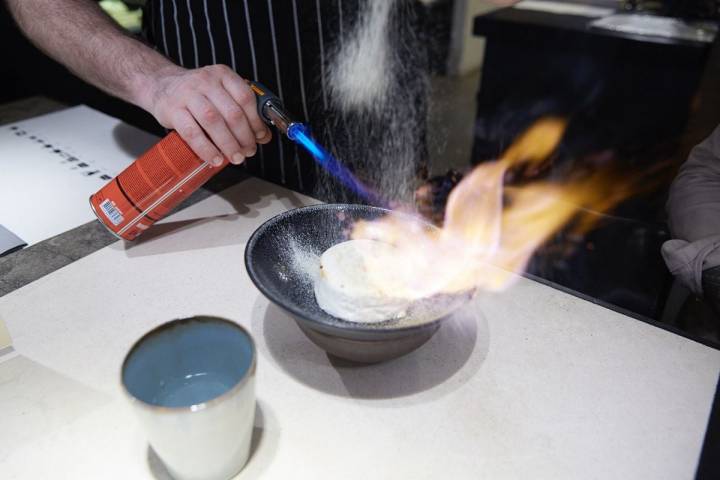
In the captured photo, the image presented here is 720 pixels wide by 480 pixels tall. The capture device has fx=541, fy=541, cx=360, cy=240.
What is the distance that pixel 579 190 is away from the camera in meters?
3.12

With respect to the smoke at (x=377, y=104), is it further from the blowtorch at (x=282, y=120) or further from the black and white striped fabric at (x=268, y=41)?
the blowtorch at (x=282, y=120)

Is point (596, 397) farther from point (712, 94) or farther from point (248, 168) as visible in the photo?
point (712, 94)

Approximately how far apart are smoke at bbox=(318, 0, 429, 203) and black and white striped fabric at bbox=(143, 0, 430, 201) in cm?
2

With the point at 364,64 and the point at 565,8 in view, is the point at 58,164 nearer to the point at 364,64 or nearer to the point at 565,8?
the point at 364,64

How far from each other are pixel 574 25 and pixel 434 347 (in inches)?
111

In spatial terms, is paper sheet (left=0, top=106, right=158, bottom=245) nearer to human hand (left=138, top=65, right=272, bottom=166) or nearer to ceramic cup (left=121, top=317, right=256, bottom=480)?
human hand (left=138, top=65, right=272, bottom=166)

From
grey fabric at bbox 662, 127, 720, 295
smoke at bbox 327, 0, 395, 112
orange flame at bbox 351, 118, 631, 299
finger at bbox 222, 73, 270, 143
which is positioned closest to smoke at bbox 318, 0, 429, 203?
smoke at bbox 327, 0, 395, 112

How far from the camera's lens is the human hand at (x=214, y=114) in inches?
43.4

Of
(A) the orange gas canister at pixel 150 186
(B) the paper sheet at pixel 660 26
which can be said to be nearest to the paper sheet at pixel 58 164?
(A) the orange gas canister at pixel 150 186

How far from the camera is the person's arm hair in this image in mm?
1110

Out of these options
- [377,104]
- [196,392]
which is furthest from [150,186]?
[377,104]

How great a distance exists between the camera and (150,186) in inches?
43.6

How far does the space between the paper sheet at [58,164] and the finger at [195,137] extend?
37 cm

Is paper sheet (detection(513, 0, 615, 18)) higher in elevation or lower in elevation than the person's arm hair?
lower
